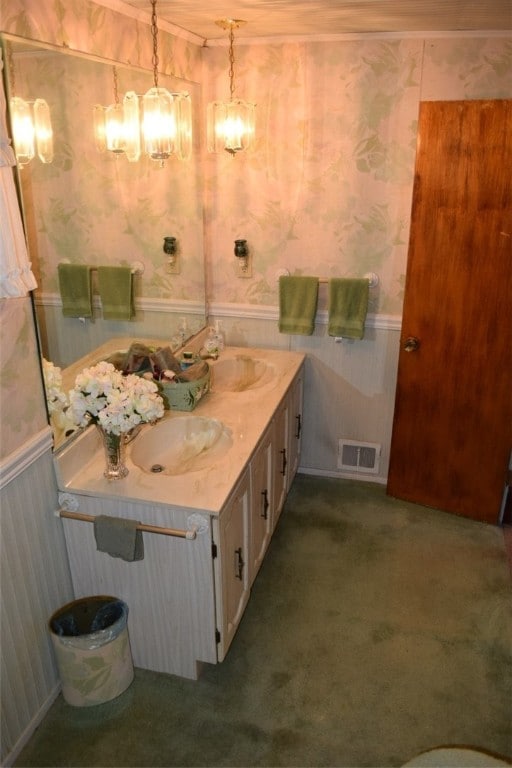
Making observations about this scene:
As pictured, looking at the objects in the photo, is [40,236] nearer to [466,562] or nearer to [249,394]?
[249,394]

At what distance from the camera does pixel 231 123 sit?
2.88 metres

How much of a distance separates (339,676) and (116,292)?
1.73 m

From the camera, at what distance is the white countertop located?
2.04 m

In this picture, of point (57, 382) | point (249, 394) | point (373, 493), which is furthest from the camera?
point (373, 493)

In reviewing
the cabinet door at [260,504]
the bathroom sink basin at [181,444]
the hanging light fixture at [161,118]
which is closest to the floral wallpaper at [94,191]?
the hanging light fixture at [161,118]

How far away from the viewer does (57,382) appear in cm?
212

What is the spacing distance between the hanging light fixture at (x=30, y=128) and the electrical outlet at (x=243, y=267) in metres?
1.45

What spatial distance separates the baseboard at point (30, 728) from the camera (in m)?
1.96

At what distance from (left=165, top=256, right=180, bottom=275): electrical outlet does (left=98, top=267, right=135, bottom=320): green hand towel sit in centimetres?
36

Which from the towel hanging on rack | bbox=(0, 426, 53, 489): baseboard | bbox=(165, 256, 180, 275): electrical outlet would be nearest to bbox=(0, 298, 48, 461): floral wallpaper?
bbox=(0, 426, 53, 489): baseboard

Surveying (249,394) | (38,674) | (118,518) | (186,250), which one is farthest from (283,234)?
(38,674)

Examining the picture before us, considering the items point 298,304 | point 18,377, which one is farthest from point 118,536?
point 298,304

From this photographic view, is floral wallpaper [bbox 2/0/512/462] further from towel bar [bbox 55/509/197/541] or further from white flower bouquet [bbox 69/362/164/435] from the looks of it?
towel bar [bbox 55/509/197/541]

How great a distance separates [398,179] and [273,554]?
191 centimetres
